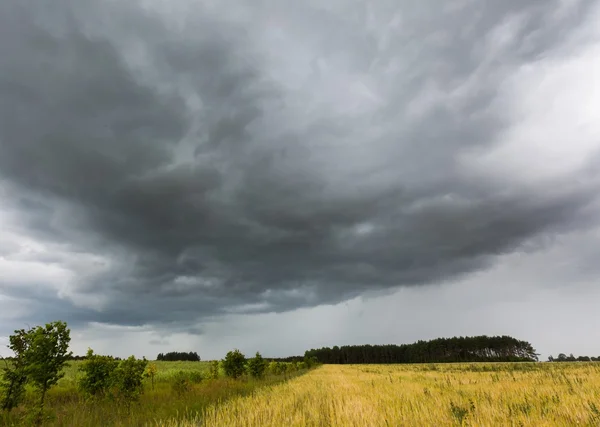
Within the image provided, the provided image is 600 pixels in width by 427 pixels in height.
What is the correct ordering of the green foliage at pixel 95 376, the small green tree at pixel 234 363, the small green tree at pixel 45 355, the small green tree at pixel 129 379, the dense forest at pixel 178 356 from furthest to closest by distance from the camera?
1. the dense forest at pixel 178 356
2. the small green tree at pixel 234 363
3. the green foliage at pixel 95 376
4. the small green tree at pixel 129 379
5. the small green tree at pixel 45 355

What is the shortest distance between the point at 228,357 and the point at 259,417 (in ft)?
85.2

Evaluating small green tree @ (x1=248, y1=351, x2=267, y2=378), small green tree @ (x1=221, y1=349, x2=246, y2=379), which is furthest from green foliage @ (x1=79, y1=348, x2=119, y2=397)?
small green tree @ (x1=248, y1=351, x2=267, y2=378)

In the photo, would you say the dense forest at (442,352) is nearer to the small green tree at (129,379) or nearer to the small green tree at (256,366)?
the small green tree at (256,366)

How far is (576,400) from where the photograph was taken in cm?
957

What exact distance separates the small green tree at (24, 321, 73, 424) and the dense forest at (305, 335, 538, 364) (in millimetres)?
137475

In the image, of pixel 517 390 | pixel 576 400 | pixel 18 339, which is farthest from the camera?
pixel 517 390

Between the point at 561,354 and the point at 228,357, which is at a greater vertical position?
the point at 228,357

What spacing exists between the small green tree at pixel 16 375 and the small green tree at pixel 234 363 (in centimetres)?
2220

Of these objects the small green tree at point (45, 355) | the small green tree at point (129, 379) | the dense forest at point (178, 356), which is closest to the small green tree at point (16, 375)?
the small green tree at point (45, 355)

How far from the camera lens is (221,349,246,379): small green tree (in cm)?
3196

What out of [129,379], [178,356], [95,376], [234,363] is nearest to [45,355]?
[129,379]

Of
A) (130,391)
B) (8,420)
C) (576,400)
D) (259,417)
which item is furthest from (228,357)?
(576,400)

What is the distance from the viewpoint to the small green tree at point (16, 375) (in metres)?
10.5

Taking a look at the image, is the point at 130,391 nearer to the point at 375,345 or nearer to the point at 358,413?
the point at 358,413
